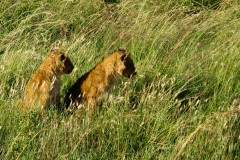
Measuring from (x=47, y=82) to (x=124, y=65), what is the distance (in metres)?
0.82

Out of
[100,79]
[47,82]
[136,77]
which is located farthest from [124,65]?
[47,82]

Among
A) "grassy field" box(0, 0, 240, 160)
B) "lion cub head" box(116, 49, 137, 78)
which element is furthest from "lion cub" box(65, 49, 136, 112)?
"grassy field" box(0, 0, 240, 160)

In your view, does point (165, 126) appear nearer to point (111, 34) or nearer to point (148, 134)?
point (148, 134)

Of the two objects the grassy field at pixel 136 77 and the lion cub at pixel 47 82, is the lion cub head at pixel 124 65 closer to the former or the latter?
the grassy field at pixel 136 77

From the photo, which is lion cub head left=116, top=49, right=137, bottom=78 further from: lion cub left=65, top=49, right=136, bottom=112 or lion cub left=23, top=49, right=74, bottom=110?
lion cub left=23, top=49, right=74, bottom=110

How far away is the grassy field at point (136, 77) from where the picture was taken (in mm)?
4926

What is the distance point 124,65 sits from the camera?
21.4ft

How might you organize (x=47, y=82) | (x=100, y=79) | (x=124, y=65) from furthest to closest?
(x=124, y=65), (x=100, y=79), (x=47, y=82)

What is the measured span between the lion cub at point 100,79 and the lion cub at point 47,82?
19 centimetres

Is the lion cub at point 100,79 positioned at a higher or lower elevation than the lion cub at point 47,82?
lower

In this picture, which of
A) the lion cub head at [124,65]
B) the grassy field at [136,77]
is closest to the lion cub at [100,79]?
the lion cub head at [124,65]

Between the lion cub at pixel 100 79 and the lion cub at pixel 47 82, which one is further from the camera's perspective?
the lion cub at pixel 100 79

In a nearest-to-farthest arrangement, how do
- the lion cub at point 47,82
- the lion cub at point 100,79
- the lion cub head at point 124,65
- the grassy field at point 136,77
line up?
the grassy field at point 136,77
the lion cub at point 47,82
the lion cub at point 100,79
the lion cub head at point 124,65

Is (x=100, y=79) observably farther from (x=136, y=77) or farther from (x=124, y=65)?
(x=136, y=77)
